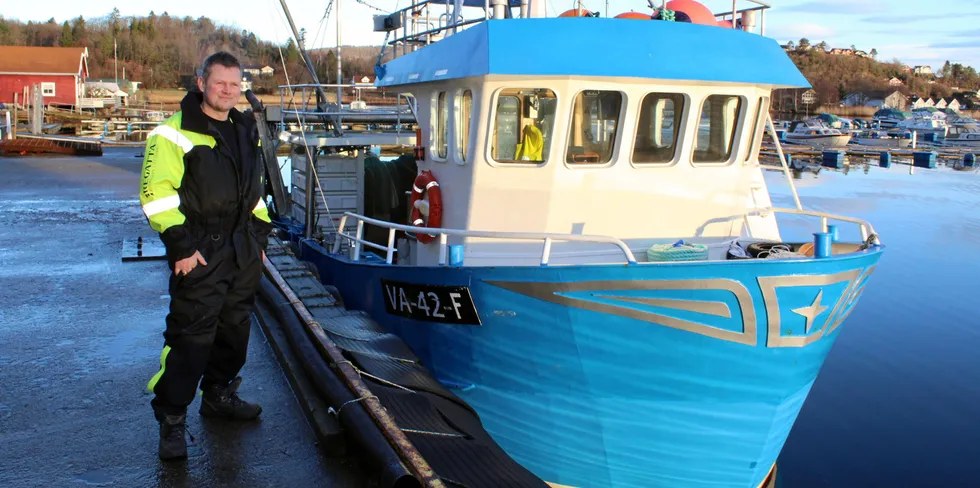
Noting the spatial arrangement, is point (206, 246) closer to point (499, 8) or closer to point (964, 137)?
point (499, 8)

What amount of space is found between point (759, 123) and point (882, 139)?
5461 cm

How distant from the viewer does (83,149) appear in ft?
Answer: 88.5

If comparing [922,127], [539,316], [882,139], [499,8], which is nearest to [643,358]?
[539,316]

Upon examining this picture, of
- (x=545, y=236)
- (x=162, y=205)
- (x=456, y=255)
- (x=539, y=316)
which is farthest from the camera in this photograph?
(x=456, y=255)

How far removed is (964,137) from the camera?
182 feet

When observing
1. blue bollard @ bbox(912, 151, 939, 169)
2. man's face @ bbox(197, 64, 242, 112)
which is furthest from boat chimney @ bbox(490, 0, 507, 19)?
blue bollard @ bbox(912, 151, 939, 169)

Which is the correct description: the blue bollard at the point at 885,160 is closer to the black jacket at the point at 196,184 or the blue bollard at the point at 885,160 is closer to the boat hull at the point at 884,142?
the boat hull at the point at 884,142

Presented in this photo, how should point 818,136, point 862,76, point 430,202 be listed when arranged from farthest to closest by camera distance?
1. point 862,76
2. point 818,136
3. point 430,202

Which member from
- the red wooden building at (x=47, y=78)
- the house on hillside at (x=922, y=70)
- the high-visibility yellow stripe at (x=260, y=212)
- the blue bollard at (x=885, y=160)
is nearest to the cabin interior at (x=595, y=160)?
the high-visibility yellow stripe at (x=260, y=212)

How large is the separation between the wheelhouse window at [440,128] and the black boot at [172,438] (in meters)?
3.94

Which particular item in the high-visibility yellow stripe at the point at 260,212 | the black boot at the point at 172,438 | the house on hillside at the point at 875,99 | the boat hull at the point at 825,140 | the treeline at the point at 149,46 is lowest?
the black boot at the point at 172,438

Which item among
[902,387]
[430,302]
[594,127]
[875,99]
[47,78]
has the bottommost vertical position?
[902,387]

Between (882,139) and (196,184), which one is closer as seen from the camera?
(196,184)

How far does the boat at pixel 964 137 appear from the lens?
177 ft
